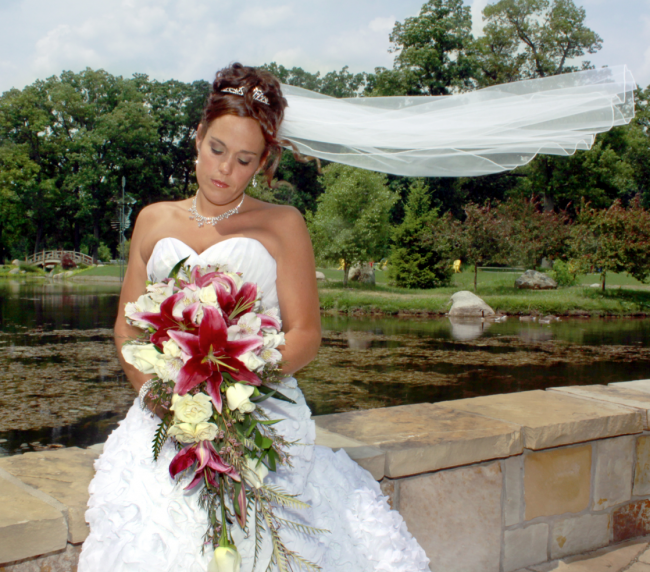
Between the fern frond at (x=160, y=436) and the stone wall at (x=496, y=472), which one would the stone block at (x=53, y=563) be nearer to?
the stone wall at (x=496, y=472)

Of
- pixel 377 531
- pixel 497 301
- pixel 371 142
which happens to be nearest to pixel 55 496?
pixel 377 531

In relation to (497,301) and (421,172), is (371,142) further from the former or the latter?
(497,301)

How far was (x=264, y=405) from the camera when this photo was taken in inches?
80.0

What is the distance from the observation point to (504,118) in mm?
3215

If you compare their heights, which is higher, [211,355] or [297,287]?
[297,287]

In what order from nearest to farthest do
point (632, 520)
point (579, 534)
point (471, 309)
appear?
point (579, 534) → point (632, 520) → point (471, 309)

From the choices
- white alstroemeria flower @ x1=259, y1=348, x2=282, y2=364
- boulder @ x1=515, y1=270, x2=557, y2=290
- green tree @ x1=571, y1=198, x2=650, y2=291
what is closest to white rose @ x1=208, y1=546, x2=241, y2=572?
white alstroemeria flower @ x1=259, y1=348, x2=282, y2=364

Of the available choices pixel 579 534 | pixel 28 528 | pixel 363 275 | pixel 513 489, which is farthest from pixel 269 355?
pixel 363 275

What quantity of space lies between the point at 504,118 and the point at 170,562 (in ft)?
8.48

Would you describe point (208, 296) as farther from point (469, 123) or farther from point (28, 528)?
point (469, 123)

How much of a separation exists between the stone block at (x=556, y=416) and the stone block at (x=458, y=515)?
0.87ft

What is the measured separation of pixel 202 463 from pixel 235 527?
0.82 feet

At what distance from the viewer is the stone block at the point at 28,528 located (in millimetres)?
1612

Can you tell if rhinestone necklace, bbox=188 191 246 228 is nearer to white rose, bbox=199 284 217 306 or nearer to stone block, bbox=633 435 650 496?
white rose, bbox=199 284 217 306
